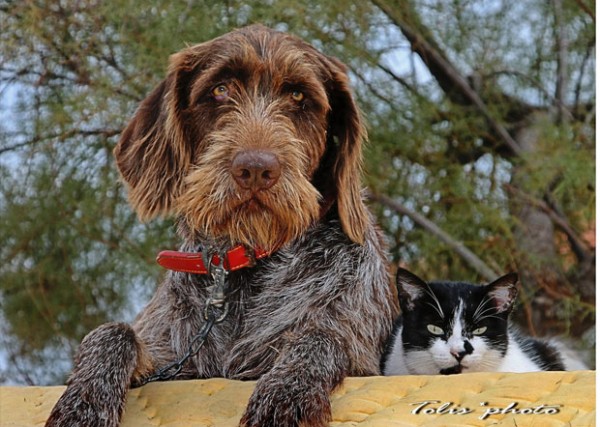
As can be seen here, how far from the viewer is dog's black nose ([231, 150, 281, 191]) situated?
5.70 ft

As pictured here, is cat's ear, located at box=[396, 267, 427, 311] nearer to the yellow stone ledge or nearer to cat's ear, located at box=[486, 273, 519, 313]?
cat's ear, located at box=[486, 273, 519, 313]

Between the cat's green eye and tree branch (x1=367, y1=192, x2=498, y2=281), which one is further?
tree branch (x1=367, y1=192, x2=498, y2=281)

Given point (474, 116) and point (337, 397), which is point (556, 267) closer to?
point (474, 116)

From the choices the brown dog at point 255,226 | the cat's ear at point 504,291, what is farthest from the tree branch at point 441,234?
the cat's ear at point 504,291

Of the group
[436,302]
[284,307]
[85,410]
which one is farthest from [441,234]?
[85,410]

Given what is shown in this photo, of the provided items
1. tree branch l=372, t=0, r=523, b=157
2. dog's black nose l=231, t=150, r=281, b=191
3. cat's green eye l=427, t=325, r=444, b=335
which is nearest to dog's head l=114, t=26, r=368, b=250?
dog's black nose l=231, t=150, r=281, b=191

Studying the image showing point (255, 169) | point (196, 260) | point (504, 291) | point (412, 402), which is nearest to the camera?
point (412, 402)

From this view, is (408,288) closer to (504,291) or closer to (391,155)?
(504,291)

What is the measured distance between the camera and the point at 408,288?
207cm

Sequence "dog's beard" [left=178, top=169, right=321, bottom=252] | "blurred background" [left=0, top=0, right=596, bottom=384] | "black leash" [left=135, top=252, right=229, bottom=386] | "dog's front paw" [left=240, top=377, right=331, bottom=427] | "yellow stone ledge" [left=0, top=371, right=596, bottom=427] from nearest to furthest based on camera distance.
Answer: "yellow stone ledge" [left=0, top=371, right=596, bottom=427]
"dog's front paw" [left=240, top=377, right=331, bottom=427]
"dog's beard" [left=178, top=169, right=321, bottom=252]
"black leash" [left=135, top=252, right=229, bottom=386]
"blurred background" [left=0, top=0, right=596, bottom=384]

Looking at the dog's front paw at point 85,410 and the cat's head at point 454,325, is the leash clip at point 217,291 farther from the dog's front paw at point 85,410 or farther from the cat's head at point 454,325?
the cat's head at point 454,325

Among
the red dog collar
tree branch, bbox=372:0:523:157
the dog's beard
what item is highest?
tree branch, bbox=372:0:523:157

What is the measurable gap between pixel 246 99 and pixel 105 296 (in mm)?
1538

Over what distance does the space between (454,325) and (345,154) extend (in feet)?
1.48
